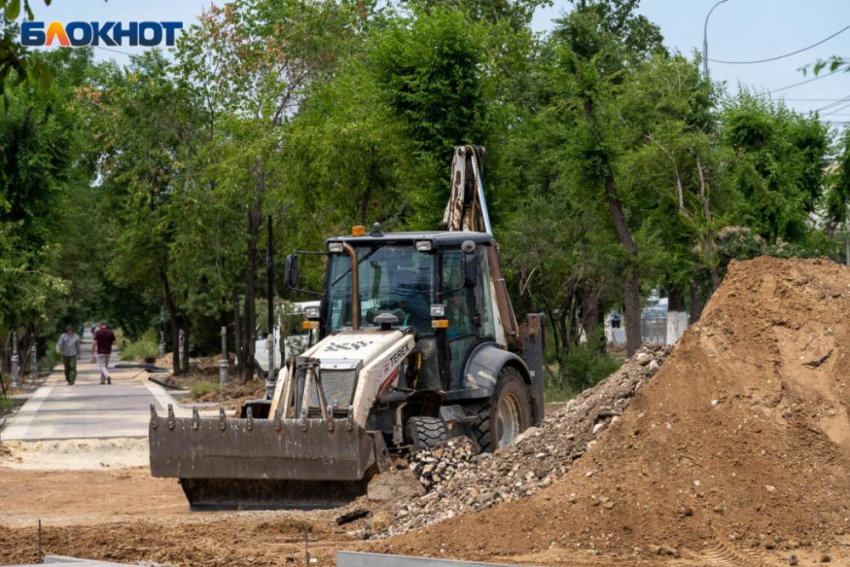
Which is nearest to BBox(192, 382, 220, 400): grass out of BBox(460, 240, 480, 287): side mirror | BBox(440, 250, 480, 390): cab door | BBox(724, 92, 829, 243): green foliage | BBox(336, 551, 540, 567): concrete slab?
BBox(724, 92, 829, 243): green foliage

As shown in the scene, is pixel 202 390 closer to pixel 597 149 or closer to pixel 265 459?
pixel 597 149

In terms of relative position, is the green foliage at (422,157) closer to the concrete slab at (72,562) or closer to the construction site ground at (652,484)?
the construction site ground at (652,484)

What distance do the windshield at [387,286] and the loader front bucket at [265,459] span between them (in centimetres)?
208

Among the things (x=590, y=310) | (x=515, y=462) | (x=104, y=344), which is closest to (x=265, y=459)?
(x=515, y=462)

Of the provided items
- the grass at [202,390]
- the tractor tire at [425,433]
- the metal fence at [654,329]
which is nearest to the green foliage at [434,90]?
the grass at [202,390]

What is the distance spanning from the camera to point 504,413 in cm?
1496

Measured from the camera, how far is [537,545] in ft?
32.9

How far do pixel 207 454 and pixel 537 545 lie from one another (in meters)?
4.05

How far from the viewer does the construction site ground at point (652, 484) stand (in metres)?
10.0

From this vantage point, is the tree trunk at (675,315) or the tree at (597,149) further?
the tree trunk at (675,315)

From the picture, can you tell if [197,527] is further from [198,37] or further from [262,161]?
[198,37]

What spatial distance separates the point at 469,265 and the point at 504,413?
6.84 feet

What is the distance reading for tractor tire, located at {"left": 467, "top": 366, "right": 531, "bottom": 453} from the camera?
14109 mm

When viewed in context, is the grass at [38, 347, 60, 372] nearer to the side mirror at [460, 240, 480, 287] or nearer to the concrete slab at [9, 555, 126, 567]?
the side mirror at [460, 240, 480, 287]
